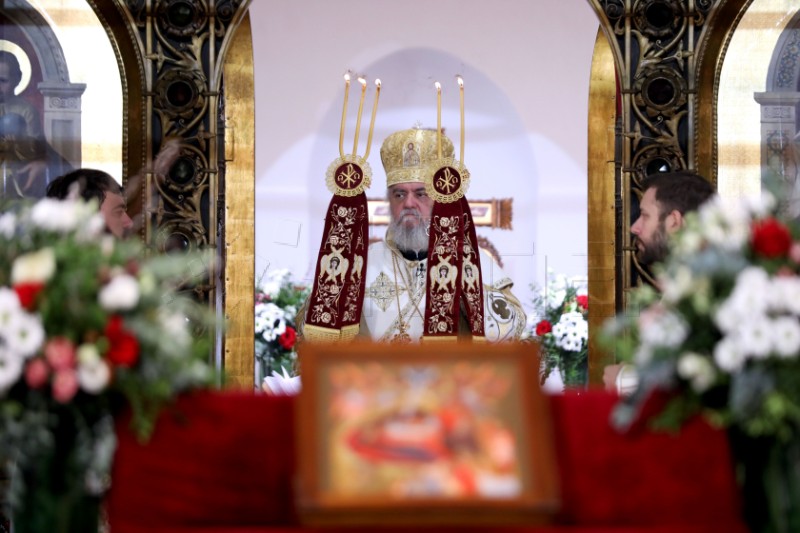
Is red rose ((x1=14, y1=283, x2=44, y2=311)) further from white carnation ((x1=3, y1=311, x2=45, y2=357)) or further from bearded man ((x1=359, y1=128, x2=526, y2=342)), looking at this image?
bearded man ((x1=359, y1=128, x2=526, y2=342))

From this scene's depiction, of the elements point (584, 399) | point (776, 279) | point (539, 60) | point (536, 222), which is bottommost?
point (584, 399)

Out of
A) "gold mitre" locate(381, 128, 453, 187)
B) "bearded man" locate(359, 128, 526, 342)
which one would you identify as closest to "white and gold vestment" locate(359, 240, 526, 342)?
"bearded man" locate(359, 128, 526, 342)

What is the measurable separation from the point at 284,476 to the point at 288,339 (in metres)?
4.31

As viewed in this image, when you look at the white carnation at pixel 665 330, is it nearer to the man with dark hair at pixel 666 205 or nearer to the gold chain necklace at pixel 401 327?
the man with dark hair at pixel 666 205

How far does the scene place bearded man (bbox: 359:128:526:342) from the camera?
23.4 ft

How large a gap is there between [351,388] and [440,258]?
146 inches

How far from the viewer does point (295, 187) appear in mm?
8312

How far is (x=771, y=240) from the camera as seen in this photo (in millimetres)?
3012

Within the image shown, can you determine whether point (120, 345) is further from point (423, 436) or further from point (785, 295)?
point (785, 295)

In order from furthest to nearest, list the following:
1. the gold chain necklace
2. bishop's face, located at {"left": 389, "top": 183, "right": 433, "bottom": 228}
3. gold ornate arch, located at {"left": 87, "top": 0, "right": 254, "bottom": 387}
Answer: bishop's face, located at {"left": 389, "top": 183, "right": 433, "bottom": 228}
the gold chain necklace
gold ornate arch, located at {"left": 87, "top": 0, "right": 254, "bottom": 387}

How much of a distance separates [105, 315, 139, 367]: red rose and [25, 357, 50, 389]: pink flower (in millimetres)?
151

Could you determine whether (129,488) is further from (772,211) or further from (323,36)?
(323,36)

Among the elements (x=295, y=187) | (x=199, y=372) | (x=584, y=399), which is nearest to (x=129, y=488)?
(x=199, y=372)

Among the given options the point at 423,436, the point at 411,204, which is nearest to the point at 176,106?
the point at 411,204
